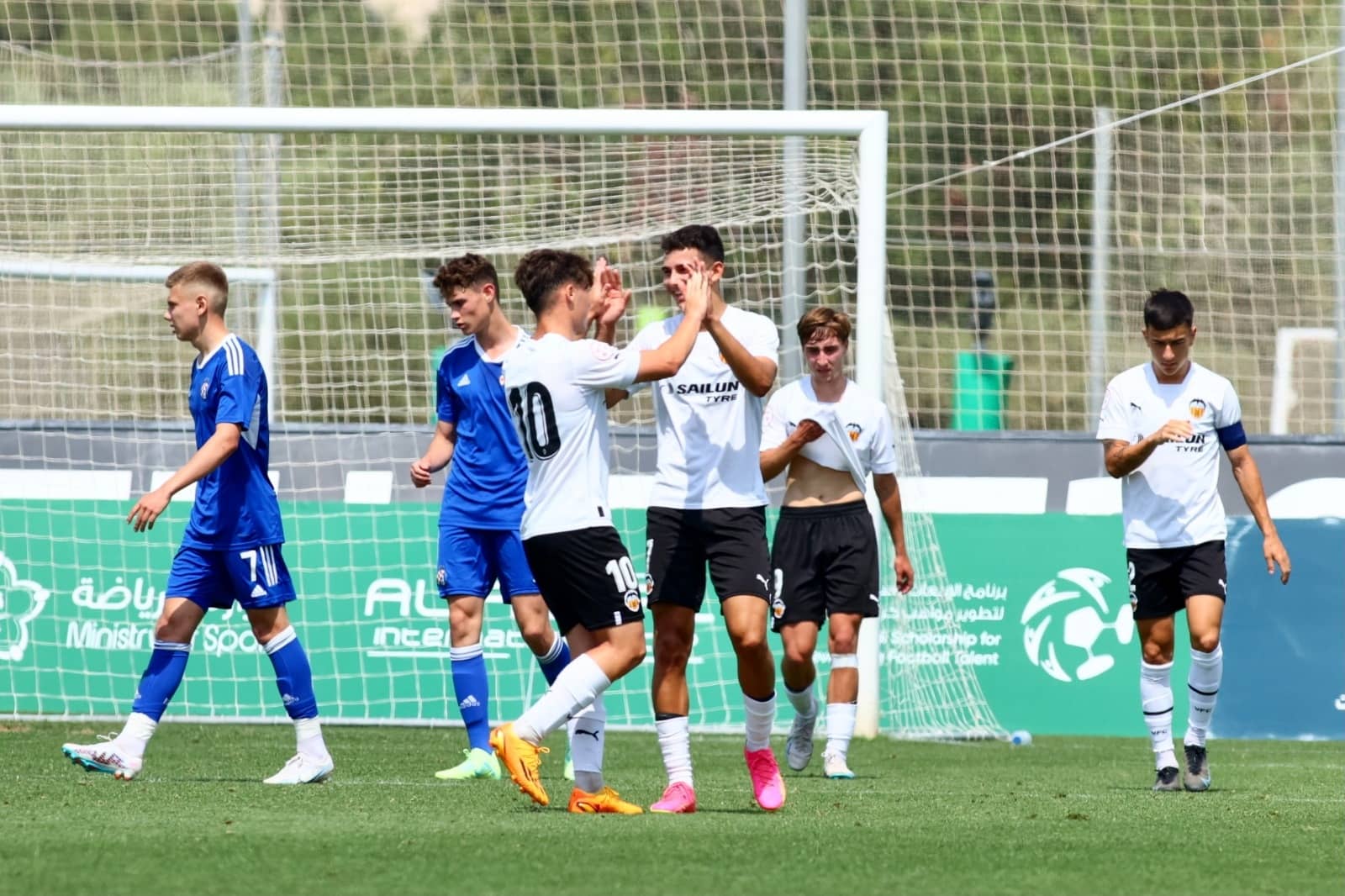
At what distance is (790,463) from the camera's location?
9.10m

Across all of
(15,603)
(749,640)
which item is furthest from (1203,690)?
(15,603)

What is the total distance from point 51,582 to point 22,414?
1.89m

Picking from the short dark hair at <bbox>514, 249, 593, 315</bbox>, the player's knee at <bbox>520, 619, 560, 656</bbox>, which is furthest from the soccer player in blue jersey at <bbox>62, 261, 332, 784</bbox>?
the short dark hair at <bbox>514, 249, 593, 315</bbox>

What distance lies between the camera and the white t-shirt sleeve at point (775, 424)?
29.7 ft

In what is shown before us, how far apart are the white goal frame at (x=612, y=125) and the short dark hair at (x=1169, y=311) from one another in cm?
260

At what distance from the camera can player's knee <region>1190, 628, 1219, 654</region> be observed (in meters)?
8.30

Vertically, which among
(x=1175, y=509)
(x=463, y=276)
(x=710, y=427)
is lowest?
(x=1175, y=509)

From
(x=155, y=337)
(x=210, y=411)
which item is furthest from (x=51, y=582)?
(x=210, y=411)

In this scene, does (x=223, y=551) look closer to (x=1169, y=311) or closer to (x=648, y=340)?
(x=648, y=340)

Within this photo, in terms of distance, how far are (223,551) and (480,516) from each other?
123 cm

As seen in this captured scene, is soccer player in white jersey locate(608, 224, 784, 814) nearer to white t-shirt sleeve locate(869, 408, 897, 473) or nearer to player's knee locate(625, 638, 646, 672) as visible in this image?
player's knee locate(625, 638, 646, 672)

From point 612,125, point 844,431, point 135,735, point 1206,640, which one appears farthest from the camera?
point 612,125

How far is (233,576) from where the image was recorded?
25.6ft

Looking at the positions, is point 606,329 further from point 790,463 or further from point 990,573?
point 990,573
